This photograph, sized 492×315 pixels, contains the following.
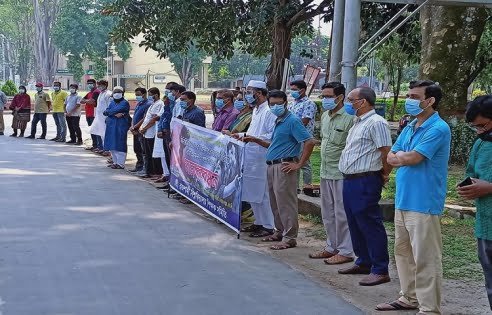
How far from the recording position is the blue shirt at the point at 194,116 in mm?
10586

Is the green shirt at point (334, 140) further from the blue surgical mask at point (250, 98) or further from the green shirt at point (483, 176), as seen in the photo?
the green shirt at point (483, 176)

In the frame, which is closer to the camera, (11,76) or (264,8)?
(264,8)

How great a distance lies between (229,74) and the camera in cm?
8800

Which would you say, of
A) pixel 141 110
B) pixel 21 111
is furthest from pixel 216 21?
pixel 141 110

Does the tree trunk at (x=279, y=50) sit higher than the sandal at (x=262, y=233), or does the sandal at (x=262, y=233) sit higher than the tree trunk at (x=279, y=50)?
the tree trunk at (x=279, y=50)

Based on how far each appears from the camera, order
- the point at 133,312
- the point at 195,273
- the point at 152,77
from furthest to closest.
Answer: the point at 152,77 < the point at 195,273 < the point at 133,312

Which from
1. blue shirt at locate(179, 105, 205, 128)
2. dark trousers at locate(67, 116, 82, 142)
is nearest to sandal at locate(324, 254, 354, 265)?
blue shirt at locate(179, 105, 205, 128)

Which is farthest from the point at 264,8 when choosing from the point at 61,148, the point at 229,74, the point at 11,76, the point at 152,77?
the point at 11,76

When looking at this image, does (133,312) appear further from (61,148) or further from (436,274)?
(61,148)

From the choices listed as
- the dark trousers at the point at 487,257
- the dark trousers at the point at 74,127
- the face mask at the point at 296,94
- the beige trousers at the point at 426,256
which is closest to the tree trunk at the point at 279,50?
the dark trousers at the point at 74,127

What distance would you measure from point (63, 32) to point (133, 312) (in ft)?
211

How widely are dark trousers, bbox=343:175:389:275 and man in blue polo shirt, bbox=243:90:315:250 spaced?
126 centimetres

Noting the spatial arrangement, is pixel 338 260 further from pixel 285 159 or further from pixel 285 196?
pixel 285 159

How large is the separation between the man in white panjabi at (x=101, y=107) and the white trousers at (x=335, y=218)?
9.80 meters
